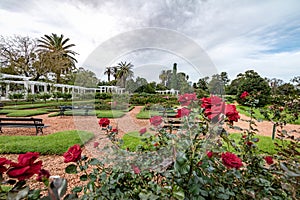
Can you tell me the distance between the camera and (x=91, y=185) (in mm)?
904

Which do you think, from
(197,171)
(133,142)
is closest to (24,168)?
(197,171)

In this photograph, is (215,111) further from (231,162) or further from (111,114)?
(111,114)

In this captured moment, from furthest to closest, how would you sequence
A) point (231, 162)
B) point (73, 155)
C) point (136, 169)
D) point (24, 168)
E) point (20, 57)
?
point (20, 57) → point (136, 169) → point (73, 155) → point (231, 162) → point (24, 168)

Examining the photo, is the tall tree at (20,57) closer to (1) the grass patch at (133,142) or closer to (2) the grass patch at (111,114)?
(2) the grass patch at (111,114)

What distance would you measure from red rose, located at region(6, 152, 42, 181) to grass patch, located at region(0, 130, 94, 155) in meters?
2.62

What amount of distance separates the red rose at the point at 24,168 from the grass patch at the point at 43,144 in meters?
2.62

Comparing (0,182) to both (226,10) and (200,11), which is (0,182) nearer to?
(200,11)

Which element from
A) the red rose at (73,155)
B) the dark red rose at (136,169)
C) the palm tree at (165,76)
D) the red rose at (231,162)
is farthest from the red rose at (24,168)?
the palm tree at (165,76)

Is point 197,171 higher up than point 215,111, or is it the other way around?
point 215,111

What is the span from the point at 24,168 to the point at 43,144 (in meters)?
3.89

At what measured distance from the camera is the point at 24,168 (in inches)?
21.2

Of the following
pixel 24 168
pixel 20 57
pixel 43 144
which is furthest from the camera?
pixel 20 57

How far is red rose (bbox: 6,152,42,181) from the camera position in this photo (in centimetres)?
52

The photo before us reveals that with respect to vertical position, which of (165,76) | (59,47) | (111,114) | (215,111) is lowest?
(111,114)
